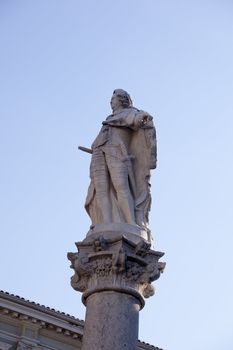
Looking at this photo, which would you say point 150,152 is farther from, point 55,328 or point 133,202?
point 55,328

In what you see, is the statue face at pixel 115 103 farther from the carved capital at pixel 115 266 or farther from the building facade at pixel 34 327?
the building facade at pixel 34 327

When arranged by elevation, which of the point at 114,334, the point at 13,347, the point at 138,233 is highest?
the point at 13,347

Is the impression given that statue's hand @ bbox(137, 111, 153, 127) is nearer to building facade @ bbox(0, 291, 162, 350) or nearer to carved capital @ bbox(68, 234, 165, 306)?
carved capital @ bbox(68, 234, 165, 306)

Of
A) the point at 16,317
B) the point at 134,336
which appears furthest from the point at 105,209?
the point at 16,317

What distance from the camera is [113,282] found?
27.9 ft

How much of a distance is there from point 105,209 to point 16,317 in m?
20.7

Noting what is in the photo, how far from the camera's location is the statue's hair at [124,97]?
10227mm

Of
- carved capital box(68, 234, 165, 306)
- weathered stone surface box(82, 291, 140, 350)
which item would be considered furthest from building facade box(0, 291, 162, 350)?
weathered stone surface box(82, 291, 140, 350)

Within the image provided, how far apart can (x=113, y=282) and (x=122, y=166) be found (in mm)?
1592

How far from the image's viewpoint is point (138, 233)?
897 cm

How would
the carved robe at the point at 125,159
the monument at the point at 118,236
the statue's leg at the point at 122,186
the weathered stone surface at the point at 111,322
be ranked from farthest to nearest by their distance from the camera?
1. the carved robe at the point at 125,159
2. the statue's leg at the point at 122,186
3. the monument at the point at 118,236
4. the weathered stone surface at the point at 111,322

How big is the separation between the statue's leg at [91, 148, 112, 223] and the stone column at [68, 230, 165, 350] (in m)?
0.37

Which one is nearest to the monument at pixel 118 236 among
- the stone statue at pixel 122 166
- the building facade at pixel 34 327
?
the stone statue at pixel 122 166

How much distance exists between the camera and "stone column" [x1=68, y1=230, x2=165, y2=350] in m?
8.17
